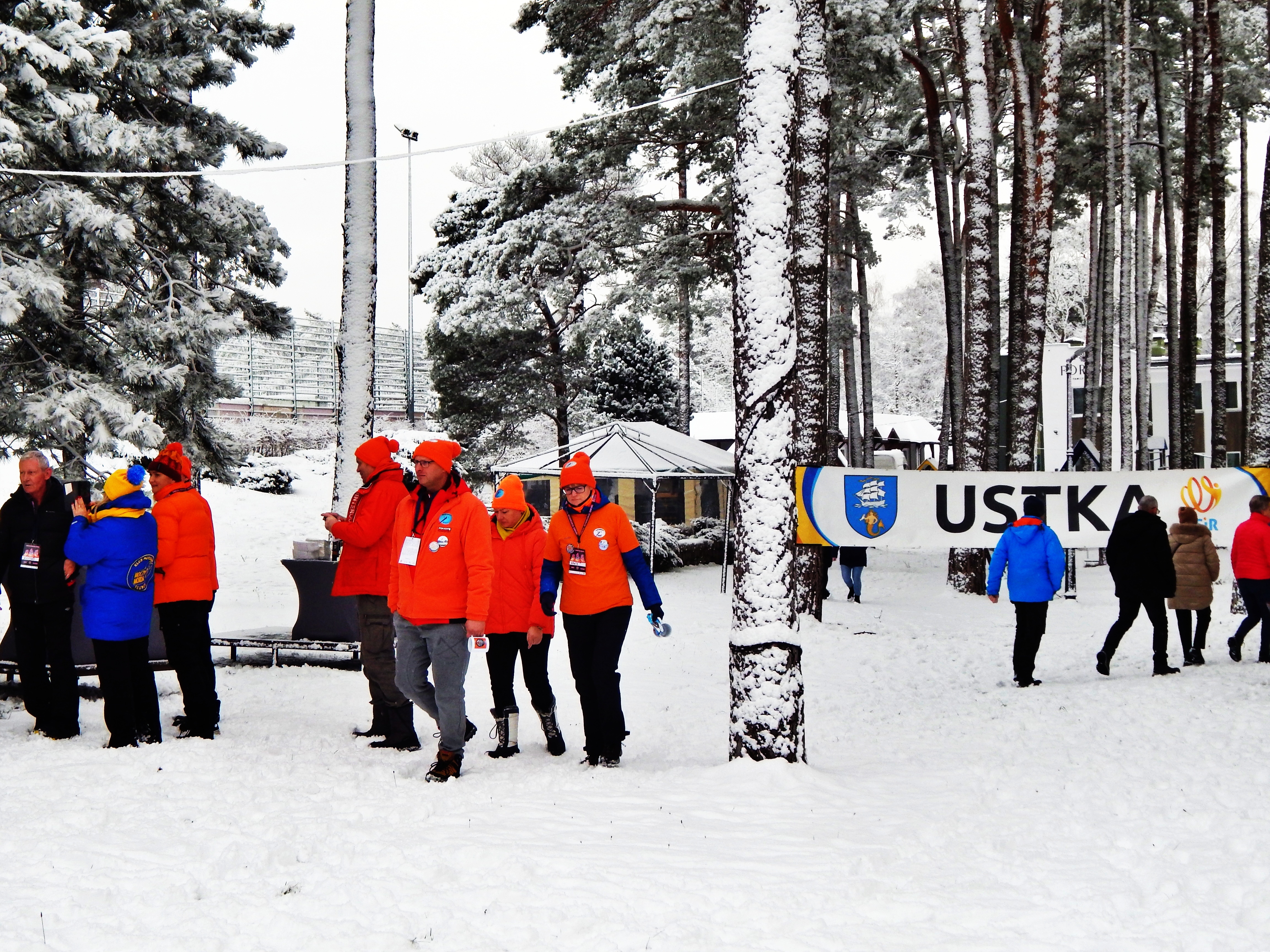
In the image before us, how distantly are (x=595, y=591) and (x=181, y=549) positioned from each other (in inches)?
98.3

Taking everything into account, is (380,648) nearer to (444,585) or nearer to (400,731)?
(400,731)

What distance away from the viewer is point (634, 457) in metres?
19.0

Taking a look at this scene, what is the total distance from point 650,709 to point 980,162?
11398mm

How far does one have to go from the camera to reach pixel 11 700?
25.7 ft

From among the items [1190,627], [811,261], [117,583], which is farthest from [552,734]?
[1190,627]

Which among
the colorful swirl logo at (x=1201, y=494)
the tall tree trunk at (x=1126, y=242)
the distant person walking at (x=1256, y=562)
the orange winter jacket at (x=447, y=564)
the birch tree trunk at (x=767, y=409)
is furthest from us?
the tall tree trunk at (x=1126, y=242)

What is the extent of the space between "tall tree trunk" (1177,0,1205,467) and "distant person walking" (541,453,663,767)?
15.4 m

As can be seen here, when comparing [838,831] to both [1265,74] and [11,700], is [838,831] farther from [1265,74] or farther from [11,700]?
[1265,74]

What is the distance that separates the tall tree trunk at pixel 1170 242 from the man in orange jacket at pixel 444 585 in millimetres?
19593

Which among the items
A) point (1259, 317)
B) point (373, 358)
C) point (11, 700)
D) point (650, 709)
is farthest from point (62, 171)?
point (1259, 317)

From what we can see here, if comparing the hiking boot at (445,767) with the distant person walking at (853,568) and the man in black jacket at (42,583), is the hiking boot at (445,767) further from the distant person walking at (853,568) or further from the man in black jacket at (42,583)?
the distant person walking at (853,568)

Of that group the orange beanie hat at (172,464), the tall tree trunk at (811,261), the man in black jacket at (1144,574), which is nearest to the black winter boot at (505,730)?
the tall tree trunk at (811,261)

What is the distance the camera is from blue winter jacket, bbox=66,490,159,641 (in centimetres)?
621

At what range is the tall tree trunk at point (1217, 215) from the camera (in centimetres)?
1661
